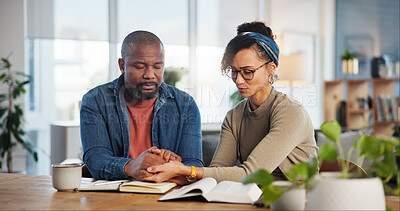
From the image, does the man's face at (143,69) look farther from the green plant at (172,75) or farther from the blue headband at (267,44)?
the green plant at (172,75)

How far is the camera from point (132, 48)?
2.05 metres

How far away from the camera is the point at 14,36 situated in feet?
15.2

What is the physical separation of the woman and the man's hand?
6 cm

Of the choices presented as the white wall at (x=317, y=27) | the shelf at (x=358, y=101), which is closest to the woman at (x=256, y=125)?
the shelf at (x=358, y=101)

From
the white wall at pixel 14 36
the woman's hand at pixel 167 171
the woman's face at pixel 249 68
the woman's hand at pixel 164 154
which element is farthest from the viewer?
the white wall at pixel 14 36

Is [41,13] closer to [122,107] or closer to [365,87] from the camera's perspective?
[122,107]

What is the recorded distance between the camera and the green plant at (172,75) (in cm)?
491

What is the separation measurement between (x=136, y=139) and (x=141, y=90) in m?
0.24

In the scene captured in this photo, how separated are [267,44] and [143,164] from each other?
737mm

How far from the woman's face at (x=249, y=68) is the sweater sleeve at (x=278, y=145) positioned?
14 centimetres

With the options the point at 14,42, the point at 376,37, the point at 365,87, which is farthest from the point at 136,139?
the point at 376,37

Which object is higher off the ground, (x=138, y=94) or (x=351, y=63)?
(x=351, y=63)

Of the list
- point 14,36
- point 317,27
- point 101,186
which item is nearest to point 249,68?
point 101,186

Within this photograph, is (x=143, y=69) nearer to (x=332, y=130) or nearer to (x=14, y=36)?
(x=332, y=130)
